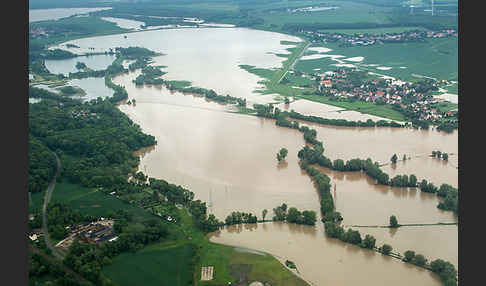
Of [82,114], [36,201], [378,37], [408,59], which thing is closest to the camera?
[36,201]

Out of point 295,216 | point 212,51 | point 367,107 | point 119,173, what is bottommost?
point 295,216

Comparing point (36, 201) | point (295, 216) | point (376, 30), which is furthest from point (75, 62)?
point (295, 216)

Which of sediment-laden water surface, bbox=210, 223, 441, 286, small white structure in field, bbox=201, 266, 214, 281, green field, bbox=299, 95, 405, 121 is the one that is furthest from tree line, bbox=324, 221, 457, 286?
green field, bbox=299, 95, 405, 121

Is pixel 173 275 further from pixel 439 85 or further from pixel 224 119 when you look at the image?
pixel 439 85

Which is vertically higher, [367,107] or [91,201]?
[367,107]

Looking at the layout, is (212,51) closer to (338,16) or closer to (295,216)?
(338,16)

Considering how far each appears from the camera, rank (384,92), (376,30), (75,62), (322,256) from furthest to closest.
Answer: (376,30) < (75,62) < (384,92) < (322,256)
